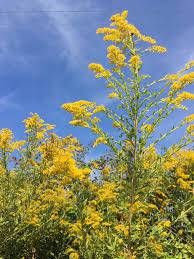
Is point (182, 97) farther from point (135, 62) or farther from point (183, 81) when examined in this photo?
point (135, 62)

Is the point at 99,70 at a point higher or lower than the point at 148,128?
higher

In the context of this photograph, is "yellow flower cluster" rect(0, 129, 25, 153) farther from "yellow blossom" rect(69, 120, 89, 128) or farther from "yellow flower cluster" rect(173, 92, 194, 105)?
Answer: "yellow flower cluster" rect(173, 92, 194, 105)

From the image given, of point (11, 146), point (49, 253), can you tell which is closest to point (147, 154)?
point (11, 146)

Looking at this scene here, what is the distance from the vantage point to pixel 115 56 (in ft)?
18.5

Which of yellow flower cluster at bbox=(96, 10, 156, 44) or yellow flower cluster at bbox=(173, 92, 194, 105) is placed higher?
yellow flower cluster at bbox=(96, 10, 156, 44)

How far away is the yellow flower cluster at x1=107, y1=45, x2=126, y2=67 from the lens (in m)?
5.61

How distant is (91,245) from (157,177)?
1.40m

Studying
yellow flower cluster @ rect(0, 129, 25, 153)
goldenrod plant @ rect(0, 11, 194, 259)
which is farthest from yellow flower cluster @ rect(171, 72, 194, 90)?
yellow flower cluster @ rect(0, 129, 25, 153)

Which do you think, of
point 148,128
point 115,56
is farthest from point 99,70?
point 148,128

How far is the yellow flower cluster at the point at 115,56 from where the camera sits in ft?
18.4

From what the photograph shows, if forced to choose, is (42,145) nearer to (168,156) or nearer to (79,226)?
(79,226)

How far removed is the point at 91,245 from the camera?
5852 mm

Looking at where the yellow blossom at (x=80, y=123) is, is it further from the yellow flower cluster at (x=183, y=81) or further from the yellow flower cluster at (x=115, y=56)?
the yellow flower cluster at (x=183, y=81)

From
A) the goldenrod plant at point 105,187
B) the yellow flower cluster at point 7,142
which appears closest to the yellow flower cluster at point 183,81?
the goldenrod plant at point 105,187
